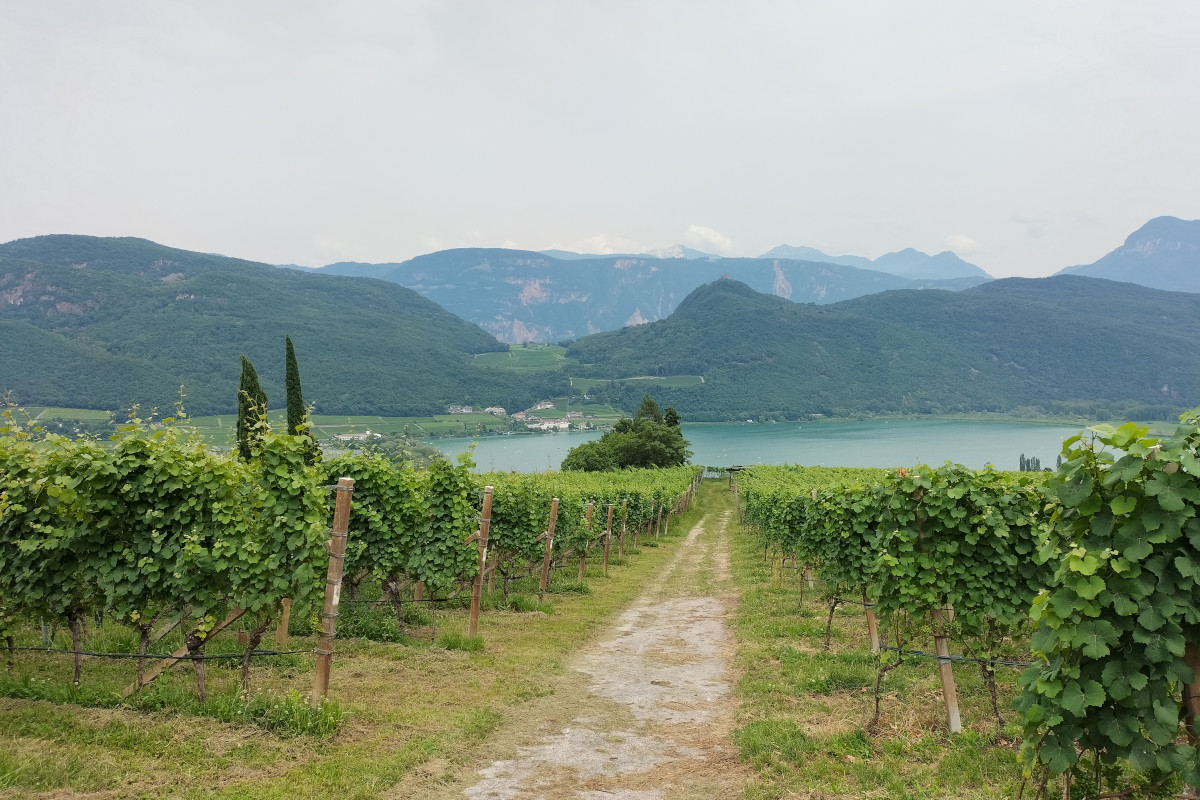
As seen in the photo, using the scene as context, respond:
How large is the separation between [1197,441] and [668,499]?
29283mm

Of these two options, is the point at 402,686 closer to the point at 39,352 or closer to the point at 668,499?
the point at 668,499

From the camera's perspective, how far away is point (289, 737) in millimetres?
5711

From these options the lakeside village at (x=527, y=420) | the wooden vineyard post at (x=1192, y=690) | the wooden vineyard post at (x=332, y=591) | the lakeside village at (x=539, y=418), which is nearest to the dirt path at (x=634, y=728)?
the wooden vineyard post at (x=332, y=591)

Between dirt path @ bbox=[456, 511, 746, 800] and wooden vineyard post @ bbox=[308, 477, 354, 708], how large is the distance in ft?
6.01

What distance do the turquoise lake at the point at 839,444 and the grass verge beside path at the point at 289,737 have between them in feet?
212

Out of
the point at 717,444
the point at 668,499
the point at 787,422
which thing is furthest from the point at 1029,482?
the point at 787,422

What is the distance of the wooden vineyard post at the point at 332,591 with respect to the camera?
20.8ft

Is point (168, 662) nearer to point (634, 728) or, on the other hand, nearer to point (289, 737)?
point (289, 737)

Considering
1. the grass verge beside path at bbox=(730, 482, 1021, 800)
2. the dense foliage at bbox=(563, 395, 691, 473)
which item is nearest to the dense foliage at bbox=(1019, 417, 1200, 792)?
the grass verge beside path at bbox=(730, 482, 1021, 800)

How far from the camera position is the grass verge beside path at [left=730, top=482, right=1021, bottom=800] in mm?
5215

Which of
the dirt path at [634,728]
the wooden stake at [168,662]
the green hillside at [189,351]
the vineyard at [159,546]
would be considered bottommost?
the dirt path at [634,728]

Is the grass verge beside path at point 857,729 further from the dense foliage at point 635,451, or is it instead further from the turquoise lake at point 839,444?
the turquoise lake at point 839,444

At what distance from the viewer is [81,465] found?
6.08 meters

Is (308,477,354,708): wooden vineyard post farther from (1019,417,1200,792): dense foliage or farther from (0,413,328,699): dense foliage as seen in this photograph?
(1019,417,1200,792): dense foliage
